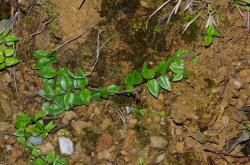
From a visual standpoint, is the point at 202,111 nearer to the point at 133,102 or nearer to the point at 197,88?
the point at 197,88

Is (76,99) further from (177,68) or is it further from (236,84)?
(236,84)

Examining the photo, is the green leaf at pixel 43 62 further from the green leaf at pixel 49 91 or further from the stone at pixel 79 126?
the stone at pixel 79 126

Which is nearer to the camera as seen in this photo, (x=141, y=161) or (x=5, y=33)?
(x=141, y=161)

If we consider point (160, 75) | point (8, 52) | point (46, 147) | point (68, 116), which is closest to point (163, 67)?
point (160, 75)

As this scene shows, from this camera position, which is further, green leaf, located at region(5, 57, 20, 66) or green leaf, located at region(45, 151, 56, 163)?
green leaf, located at region(5, 57, 20, 66)

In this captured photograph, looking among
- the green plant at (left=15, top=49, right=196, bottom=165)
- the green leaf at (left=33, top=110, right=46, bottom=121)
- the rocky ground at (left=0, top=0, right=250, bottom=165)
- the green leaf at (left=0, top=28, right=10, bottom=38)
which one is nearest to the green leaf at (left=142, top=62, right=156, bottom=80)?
the green plant at (left=15, top=49, right=196, bottom=165)

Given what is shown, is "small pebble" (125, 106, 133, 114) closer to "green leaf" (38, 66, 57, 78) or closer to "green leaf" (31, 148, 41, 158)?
"green leaf" (38, 66, 57, 78)

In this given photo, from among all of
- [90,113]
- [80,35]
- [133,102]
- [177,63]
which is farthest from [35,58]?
[177,63]
